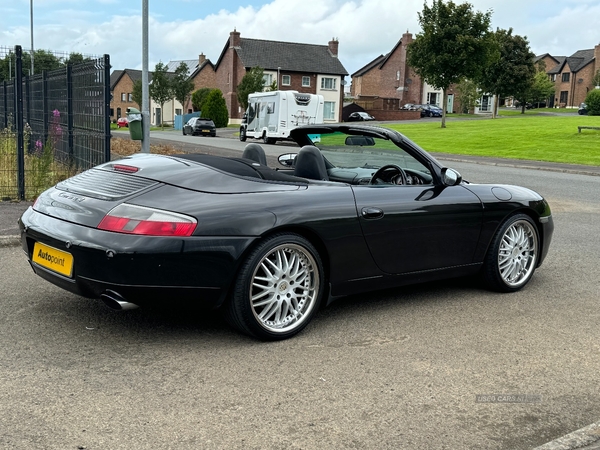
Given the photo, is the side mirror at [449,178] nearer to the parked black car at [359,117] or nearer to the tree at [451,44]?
the tree at [451,44]

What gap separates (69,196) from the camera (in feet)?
15.2

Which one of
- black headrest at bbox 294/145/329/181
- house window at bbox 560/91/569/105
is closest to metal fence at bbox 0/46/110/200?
black headrest at bbox 294/145/329/181

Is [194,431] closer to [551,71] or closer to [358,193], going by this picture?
[358,193]

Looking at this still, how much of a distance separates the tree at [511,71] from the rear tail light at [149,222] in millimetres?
61759

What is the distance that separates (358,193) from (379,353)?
1.13 metres

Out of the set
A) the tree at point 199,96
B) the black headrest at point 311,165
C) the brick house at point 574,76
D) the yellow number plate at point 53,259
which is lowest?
the yellow number plate at point 53,259

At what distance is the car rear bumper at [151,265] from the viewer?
13.2 ft

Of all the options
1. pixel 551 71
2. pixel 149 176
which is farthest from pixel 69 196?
pixel 551 71

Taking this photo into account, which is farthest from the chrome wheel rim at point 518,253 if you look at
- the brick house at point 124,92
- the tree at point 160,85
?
the brick house at point 124,92

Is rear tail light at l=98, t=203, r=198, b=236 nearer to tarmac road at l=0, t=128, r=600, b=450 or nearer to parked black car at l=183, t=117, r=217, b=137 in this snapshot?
tarmac road at l=0, t=128, r=600, b=450

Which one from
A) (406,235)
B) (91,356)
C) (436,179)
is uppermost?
(436,179)

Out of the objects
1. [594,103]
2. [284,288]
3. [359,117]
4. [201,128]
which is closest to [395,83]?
[359,117]

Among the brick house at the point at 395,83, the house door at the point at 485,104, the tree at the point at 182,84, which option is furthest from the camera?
the house door at the point at 485,104

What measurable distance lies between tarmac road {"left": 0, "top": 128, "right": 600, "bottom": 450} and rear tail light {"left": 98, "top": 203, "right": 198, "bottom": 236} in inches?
26.3
